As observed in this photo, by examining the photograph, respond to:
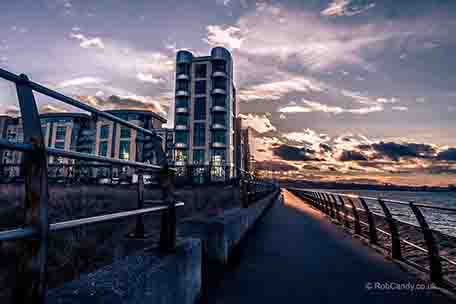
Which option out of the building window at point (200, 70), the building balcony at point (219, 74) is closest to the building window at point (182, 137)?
the building window at point (200, 70)

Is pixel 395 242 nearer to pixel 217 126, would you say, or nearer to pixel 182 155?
pixel 217 126

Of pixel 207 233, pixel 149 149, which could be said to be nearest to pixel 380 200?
pixel 207 233

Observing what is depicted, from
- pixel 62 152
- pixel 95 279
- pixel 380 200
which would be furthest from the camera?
pixel 380 200

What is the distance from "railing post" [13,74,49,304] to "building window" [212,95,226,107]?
5542cm

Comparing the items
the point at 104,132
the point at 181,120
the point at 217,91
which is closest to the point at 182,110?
the point at 181,120

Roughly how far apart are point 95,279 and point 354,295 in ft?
10.6

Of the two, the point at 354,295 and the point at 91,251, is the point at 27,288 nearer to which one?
the point at 354,295

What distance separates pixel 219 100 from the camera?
56438 mm

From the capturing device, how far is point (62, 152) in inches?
55.4

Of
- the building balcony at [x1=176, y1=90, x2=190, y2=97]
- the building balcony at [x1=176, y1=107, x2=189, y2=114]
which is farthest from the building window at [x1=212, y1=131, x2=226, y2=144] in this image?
the building balcony at [x1=176, y1=90, x2=190, y2=97]

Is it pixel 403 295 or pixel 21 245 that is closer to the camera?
pixel 21 245

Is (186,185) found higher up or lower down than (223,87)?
lower down

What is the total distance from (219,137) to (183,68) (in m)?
16.6

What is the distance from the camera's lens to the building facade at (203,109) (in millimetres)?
54531
